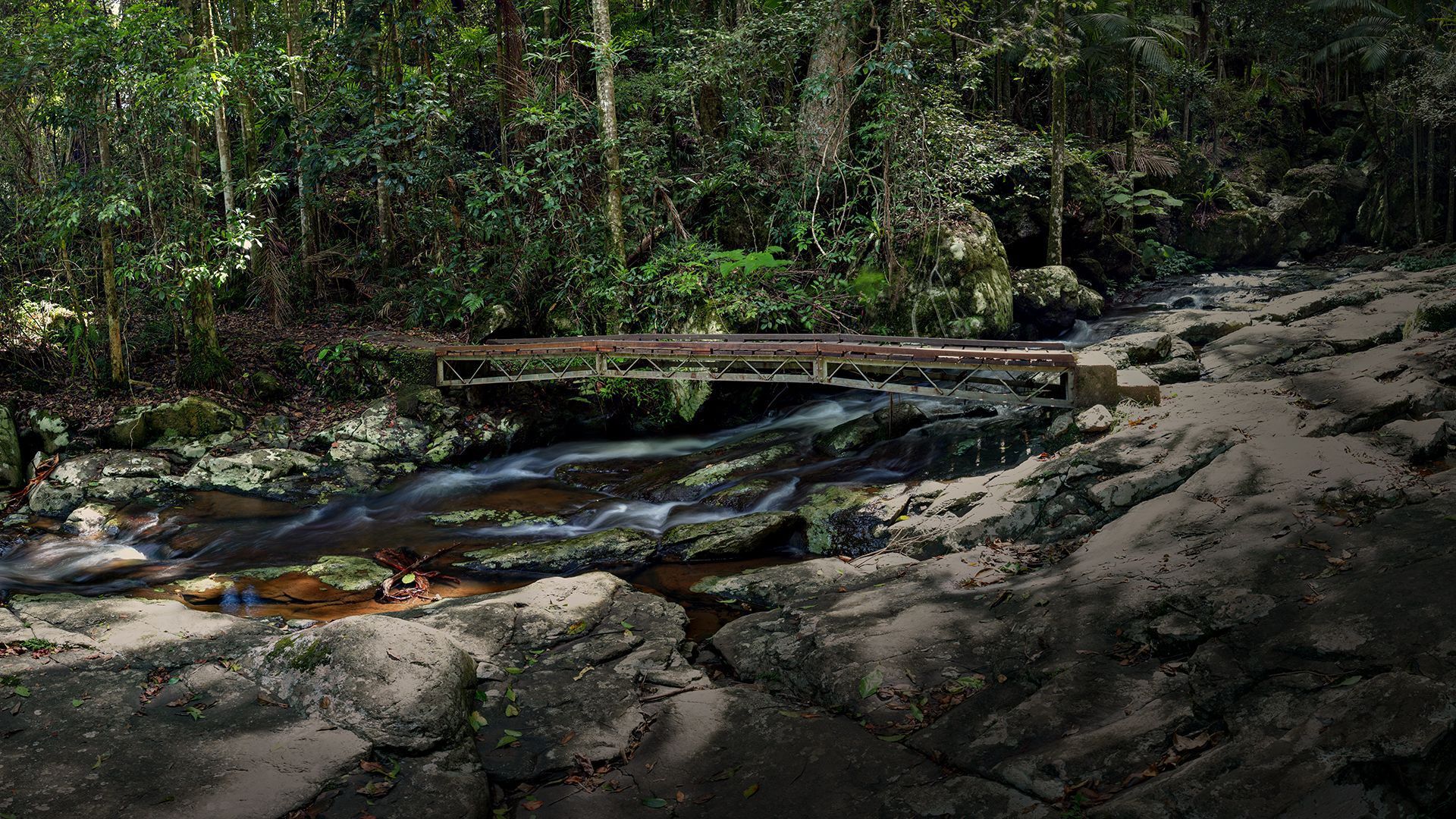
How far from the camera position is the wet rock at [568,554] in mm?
9664

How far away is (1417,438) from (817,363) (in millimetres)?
7144

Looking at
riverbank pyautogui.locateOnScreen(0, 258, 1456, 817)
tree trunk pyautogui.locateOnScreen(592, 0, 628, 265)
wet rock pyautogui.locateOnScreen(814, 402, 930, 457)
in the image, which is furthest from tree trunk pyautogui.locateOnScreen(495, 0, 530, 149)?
riverbank pyautogui.locateOnScreen(0, 258, 1456, 817)

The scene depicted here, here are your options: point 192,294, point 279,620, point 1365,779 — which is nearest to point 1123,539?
point 1365,779

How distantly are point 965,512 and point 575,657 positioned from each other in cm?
462

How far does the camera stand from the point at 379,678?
217 inches

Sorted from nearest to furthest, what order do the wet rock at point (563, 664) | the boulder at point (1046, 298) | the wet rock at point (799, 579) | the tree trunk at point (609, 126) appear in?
the wet rock at point (563, 664) → the wet rock at point (799, 579) → the tree trunk at point (609, 126) → the boulder at point (1046, 298)

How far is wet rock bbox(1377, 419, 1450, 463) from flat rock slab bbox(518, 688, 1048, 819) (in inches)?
201

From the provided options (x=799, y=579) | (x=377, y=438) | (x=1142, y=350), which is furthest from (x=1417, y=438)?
(x=377, y=438)

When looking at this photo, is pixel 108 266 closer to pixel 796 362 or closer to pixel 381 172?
pixel 381 172

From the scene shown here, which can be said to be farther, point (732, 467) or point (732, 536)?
point (732, 467)

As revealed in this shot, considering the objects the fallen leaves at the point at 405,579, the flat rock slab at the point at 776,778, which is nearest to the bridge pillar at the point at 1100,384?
the flat rock slab at the point at 776,778

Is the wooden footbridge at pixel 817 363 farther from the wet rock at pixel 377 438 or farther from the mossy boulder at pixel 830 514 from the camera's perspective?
the mossy boulder at pixel 830 514

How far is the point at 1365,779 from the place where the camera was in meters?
3.55

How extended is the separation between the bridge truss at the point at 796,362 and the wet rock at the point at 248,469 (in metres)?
2.84
